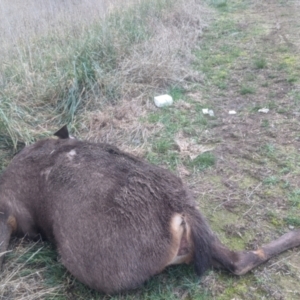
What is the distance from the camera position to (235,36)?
791 centimetres

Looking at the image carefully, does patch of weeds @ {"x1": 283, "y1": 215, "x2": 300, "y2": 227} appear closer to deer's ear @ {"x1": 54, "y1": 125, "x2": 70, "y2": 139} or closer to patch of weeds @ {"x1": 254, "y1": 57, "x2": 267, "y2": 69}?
deer's ear @ {"x1": 54, "y1": 125, "x2": 70, "y2": 139}

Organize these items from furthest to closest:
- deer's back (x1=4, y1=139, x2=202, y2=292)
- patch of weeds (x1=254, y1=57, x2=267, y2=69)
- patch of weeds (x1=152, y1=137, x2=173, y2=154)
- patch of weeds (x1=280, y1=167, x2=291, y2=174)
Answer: patch of weeds (x1=254, y1=57, x2=267, y2=69) → patch of weeds (x1=152, y1=137, x2=173, y2=154) → patch of weeds (x1=280, y1=167, x2=291, y2=174) → deer's back (x1=4, y1=139, x2=202, y2=292)

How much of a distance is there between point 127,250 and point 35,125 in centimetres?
250

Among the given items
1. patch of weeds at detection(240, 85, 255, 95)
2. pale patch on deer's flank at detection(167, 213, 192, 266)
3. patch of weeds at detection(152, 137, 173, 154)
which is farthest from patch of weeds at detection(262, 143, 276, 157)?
pale patch on deer's flank at detection(167, 213, 192, 266)

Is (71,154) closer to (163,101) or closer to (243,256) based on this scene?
(243,256)

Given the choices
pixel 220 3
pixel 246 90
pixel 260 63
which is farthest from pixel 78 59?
pixel 220 3

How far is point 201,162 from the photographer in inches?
161

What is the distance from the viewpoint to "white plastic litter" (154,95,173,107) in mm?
5285

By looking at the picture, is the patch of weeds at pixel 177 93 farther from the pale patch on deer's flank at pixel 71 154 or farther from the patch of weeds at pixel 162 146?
the pale patch on deer's flank at pixel 71 154

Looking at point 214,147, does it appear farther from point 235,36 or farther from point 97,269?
point 235,36

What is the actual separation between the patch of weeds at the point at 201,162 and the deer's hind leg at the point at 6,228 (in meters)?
1.74

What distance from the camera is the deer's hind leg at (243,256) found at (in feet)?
9.05

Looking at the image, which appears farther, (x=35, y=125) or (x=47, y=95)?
(x=47, y=95)

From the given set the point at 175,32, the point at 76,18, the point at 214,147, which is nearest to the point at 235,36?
the point at 175,32
